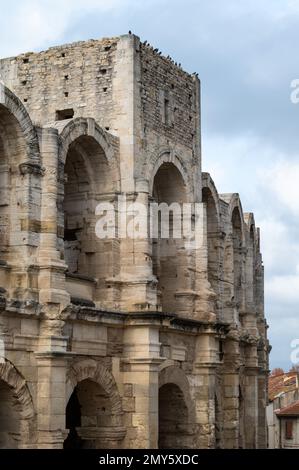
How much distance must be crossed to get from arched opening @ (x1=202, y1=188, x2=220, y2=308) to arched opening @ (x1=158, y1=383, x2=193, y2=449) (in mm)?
4124

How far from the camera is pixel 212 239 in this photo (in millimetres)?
27000

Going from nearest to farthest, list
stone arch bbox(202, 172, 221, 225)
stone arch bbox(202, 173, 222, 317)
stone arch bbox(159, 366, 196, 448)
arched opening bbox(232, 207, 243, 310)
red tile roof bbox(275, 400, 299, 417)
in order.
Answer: stone arch bbox(159, 366, 196, 448) → stone arch bbox(202, 172, 221, 225) → stone arch bbox(202, 173, 222, 317) → arched opening bbox(232, 207, 243, 310) → red tile roof bbox(275, 400, 299, 417)

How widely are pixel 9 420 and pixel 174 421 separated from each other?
6.59 m

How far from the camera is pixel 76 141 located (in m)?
20.8

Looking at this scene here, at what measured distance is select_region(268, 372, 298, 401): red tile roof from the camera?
47975mm

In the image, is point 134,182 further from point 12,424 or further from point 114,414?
point 12,424

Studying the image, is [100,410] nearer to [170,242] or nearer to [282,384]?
[170,242]

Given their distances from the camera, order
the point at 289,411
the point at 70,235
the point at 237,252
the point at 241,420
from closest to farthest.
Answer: the point at 70,235
the point at 241,420
the point at 237,252
the point at 289,411

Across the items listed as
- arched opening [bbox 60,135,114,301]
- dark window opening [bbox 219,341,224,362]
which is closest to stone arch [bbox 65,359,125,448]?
arched opening [bbox 60,135,114,301]

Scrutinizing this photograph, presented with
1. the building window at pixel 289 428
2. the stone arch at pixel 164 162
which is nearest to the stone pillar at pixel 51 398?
the stone arch at pixel 164 162

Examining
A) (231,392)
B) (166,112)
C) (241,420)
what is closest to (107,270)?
(166,112)

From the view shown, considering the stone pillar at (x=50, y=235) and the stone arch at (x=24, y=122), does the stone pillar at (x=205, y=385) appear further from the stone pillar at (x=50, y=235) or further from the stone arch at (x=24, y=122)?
the stone arch at (x=24, y=122)

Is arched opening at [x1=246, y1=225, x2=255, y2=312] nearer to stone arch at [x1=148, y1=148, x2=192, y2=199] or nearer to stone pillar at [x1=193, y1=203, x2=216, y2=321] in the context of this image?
stone pillar at [x1=193, y1=203, x2=216, y2=321]

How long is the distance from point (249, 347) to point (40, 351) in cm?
1262
